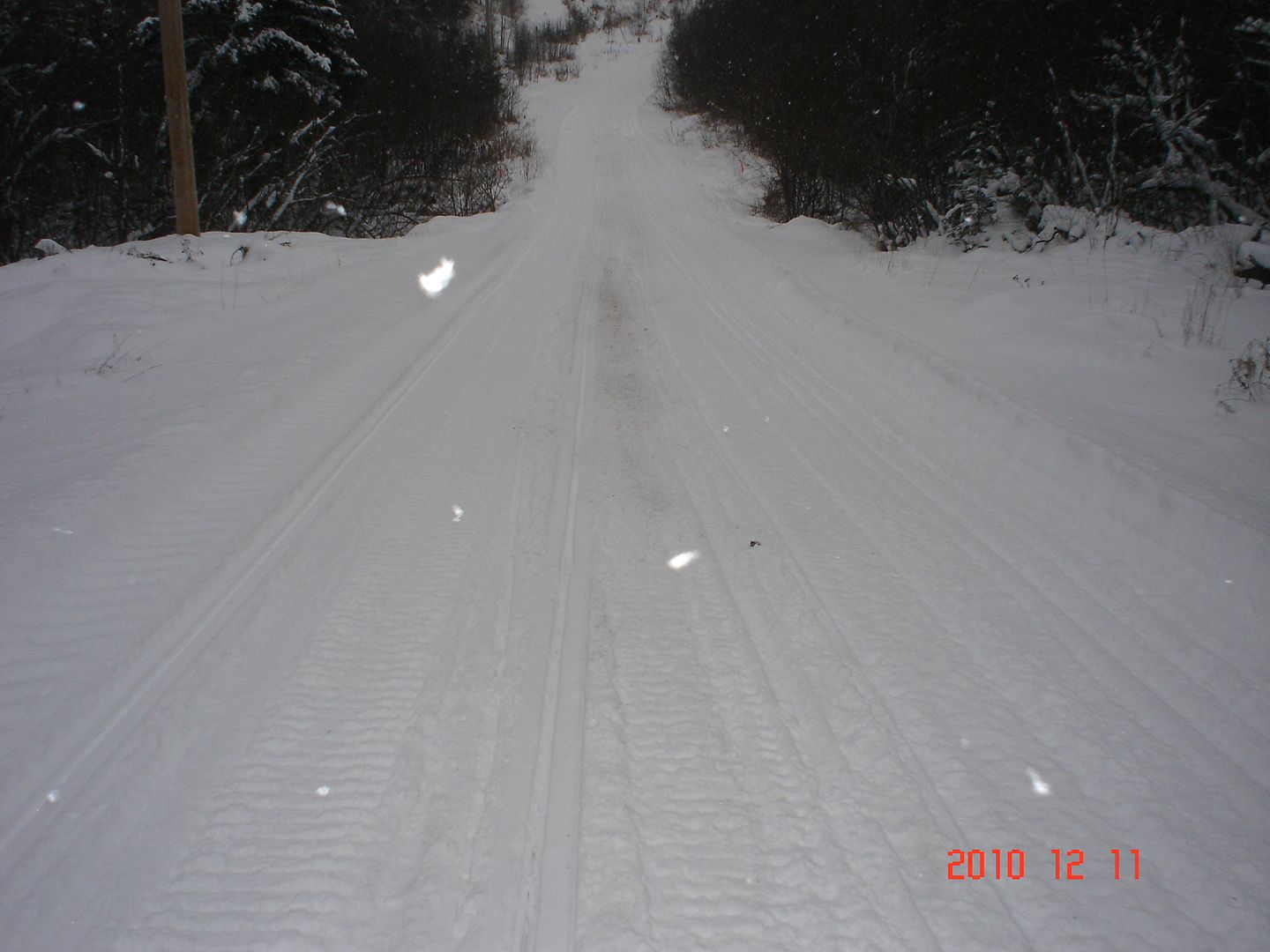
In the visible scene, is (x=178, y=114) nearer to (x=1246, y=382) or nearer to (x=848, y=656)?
(x=848, y=656)

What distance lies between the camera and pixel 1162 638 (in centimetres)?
226

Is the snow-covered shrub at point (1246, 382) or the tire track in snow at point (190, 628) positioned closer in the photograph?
the tire track in snow at point (190, 628)

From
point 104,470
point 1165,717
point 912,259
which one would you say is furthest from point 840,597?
point 912,259

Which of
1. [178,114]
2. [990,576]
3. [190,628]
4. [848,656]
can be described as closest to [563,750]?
[848,656]

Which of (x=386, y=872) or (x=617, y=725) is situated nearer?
(x=386, y=872)

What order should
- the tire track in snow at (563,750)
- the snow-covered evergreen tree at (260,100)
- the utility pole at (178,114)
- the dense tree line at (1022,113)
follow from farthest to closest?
the snow-covered evergreen tree at (260,100)
the utility pole at (178,114)
the dense tree line at (1022,113)
the tire track in snow at (563,750)

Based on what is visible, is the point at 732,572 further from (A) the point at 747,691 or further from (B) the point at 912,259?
(B) the point at 912,259

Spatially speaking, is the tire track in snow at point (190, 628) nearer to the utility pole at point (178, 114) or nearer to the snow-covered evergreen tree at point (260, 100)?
the utility pole at point (178, 114)

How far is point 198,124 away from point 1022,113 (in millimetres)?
13081

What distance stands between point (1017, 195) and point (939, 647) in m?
8.62

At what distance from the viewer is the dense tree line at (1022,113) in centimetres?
634
